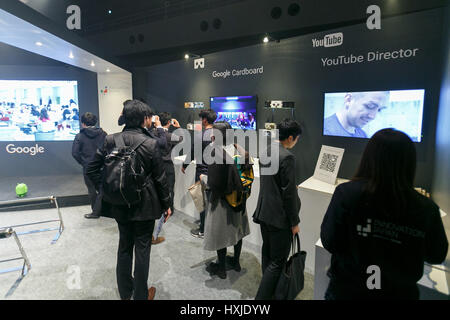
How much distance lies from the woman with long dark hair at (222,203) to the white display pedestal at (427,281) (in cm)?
83

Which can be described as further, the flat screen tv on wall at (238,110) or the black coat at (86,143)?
the flat screen tv on wall at (238,110)

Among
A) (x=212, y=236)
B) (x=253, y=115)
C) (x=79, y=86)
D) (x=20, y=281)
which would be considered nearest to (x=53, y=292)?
(x=20, y=281)

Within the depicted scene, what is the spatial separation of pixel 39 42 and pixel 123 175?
10.3 ft

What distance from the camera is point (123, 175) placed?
1879mm

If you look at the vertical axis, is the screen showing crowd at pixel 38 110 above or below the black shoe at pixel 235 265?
above

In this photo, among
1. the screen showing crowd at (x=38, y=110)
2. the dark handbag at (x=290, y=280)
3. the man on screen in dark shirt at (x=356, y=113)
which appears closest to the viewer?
the dark handbag at (x=290, y=280)

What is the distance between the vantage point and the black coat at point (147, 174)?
1.99 metres

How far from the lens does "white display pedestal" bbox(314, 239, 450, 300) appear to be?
4.66ft

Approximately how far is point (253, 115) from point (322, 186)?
1877 mm

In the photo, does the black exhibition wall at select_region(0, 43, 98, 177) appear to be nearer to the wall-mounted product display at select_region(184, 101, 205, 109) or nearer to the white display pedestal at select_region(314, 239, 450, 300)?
the wall-mounted product display at select_region(184, 101, 205, 109)

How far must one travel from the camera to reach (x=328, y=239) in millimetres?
1269

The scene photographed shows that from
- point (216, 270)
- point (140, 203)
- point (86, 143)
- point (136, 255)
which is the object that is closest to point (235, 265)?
point (216, 270)

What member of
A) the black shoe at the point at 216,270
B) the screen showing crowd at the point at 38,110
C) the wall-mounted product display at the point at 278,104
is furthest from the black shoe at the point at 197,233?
the screen showing crowd at the point at 38,110

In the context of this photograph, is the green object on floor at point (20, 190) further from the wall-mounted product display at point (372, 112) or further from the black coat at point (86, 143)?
the wall-mounted product display at point (372, 112)
